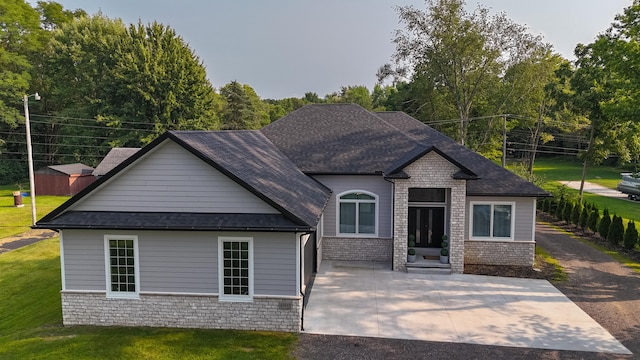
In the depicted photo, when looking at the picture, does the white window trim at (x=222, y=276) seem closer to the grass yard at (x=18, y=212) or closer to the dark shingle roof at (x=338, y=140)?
the dark shingle roof at (x=338, y=140)

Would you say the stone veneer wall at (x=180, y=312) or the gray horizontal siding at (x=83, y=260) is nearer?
the stone veneer wall at (x=180, y=312)

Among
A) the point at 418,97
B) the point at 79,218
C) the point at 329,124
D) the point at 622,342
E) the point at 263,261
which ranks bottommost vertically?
the point at 622,342

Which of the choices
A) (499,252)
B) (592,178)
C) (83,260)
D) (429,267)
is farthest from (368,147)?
(592,178)

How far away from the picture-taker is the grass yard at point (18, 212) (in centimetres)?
2288

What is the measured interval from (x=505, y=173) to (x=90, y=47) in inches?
1820

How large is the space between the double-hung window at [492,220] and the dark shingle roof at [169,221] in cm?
872

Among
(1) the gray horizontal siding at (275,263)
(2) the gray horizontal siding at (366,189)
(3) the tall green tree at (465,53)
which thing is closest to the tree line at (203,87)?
(3) the tall green tree at (465,53)

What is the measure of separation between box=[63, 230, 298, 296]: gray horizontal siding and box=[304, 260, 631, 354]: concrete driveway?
1.85 metres

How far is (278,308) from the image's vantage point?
32.7 ft

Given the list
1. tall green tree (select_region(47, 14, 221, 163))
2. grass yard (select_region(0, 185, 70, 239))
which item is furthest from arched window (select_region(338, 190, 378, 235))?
tall green tree (select_region(47, 14, 221, 163))

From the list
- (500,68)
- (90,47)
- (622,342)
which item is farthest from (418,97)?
(90,47)

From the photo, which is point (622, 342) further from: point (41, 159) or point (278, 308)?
point (41, 159)

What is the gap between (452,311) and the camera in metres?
11.2

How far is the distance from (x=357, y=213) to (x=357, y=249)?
144 centimetres
